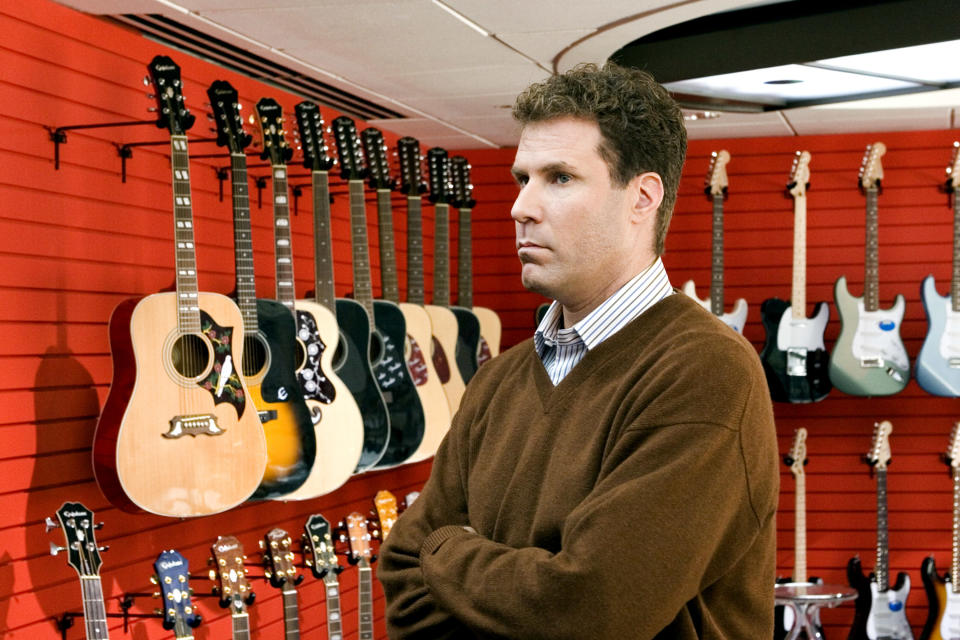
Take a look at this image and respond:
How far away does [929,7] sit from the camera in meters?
4.10

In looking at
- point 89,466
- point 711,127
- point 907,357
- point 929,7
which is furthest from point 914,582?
point 89,466

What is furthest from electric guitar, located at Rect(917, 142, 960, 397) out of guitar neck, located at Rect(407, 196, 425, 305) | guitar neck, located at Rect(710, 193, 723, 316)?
guitar neck, located at Rect(407, 196, 425, 305)

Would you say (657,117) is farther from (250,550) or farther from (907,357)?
(907,357)

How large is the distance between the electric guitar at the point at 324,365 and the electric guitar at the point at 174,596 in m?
0.46

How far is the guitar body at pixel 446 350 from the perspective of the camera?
206 inches

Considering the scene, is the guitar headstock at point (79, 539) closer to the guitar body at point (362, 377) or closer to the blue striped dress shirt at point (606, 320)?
the guitar body at point (362, 377)

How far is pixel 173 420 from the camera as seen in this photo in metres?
3.37

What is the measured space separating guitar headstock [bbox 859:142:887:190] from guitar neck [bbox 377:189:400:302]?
2.49m

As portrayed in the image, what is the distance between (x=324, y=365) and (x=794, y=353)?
2.78 metres

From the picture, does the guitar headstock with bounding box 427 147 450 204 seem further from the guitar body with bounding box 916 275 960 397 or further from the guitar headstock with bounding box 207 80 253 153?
the guitar body with bounding box 916 275 960 397

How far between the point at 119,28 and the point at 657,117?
2.53 meters

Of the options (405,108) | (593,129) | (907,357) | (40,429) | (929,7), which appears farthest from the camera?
(907,357)

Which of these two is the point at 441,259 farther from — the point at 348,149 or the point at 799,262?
the point at 799,262

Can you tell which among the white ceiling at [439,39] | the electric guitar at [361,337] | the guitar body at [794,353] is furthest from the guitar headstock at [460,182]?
the guitar body at [794,353]
